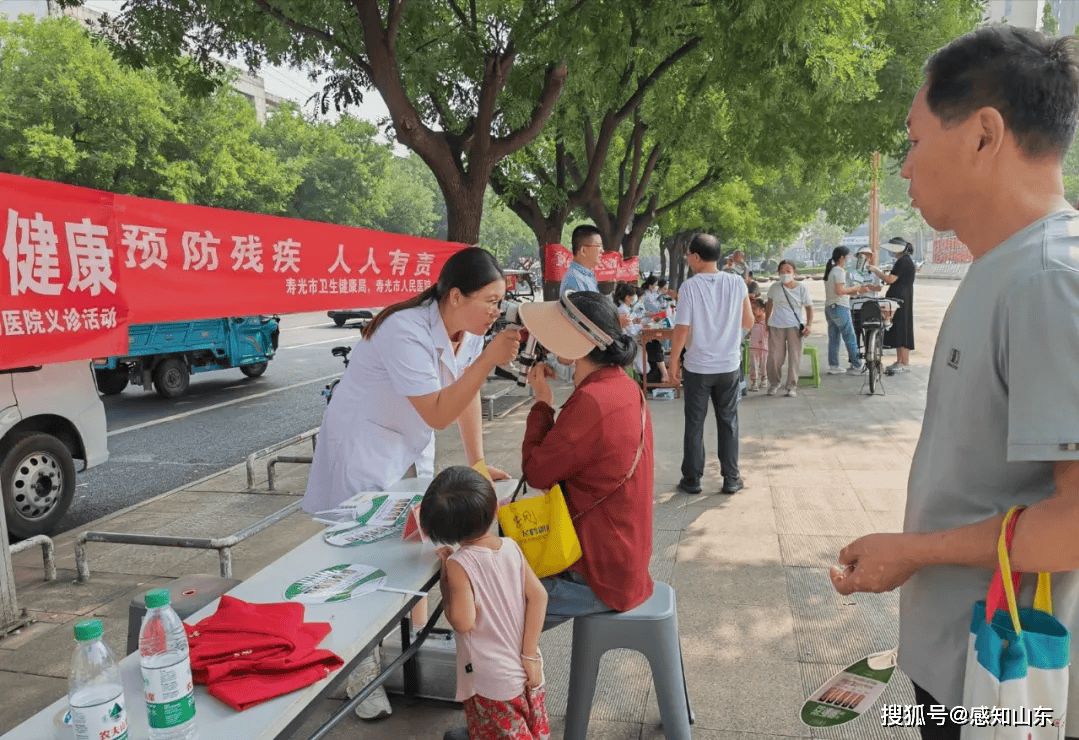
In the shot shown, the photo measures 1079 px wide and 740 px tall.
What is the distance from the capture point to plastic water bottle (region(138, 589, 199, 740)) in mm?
1475

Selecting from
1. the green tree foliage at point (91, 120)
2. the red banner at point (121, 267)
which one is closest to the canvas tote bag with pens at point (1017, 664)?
the red banner at point (121, 267)

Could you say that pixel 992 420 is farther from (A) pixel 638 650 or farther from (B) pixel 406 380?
(B) pixel 406 380

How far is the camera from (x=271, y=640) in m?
1.77

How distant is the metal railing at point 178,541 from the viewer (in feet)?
13.5

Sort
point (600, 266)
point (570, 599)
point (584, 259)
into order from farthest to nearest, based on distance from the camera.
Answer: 1. point (600, 266)
2. point (584, 259)
3. point (570, 599)

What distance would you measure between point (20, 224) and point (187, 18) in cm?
772

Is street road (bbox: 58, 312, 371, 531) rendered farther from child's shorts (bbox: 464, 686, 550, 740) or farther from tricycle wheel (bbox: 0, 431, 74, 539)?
child's shorts (bbox: 464, 686, 550, 740)

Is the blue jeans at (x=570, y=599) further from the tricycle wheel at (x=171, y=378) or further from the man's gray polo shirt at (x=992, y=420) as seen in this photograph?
the tricycle wheel at (x=171, y=378)

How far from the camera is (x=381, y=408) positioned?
9.34 feet

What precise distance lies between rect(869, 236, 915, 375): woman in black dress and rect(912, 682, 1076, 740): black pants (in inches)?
417

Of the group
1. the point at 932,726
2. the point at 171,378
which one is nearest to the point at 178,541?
the point at 932,726

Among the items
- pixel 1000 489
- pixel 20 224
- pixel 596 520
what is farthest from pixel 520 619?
pixel 20 224

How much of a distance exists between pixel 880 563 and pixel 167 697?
1.33 meters

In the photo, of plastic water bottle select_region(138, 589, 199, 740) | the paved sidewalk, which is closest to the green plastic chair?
the paved sidewalk
